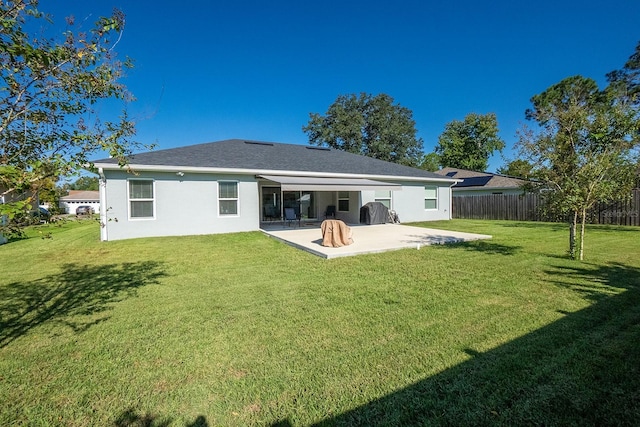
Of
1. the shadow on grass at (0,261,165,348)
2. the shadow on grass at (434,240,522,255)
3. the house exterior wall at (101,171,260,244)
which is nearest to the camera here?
the shadow on grass at (0,261,165,348)

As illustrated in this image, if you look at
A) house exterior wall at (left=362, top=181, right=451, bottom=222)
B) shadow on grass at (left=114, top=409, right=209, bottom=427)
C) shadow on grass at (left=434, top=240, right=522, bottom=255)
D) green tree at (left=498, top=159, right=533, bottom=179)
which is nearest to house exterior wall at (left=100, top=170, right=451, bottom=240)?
house exterior wall at (left=362, top=181, right=451, bottom=222)

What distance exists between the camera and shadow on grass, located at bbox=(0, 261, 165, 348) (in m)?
4.73

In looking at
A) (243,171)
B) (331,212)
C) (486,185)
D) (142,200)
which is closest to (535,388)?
(243,171)

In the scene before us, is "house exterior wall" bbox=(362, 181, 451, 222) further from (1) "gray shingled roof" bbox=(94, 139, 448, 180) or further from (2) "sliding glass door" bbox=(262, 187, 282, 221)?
(2) "sliding glass door" bbox=(262, 187, 282, 221)

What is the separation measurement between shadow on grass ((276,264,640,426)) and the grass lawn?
0.01 metres

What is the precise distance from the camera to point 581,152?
7.89 m

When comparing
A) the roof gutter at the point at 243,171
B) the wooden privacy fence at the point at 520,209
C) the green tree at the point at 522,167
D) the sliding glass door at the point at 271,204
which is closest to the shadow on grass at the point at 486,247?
the green tree at the point at 522,167

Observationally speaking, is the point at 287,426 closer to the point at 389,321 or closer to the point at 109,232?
the point at 389,321

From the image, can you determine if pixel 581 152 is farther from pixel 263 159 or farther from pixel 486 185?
pixel 486 185

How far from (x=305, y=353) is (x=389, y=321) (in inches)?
59.4

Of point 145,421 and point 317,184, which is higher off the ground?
point 317,184

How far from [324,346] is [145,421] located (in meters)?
1.95

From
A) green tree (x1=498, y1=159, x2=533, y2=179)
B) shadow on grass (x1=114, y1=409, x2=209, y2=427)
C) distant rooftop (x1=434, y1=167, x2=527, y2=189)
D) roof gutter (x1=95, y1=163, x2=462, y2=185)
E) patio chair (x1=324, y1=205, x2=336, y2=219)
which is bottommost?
shadow on grass (x1=114, y1=409, x2=209, y2=427)

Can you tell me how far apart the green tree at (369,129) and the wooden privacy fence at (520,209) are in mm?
22487
